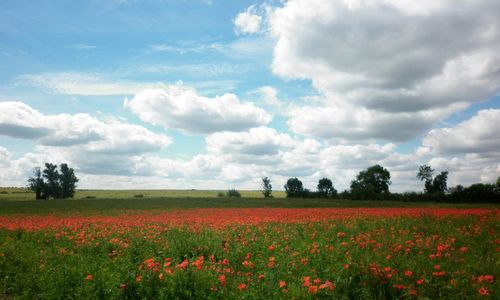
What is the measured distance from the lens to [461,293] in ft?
20.7

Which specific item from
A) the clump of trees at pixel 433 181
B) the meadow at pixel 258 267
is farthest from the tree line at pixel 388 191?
the meadow at pixel 258 267

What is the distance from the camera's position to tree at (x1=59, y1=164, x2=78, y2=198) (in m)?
110

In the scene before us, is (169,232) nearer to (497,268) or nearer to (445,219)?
(497,268)

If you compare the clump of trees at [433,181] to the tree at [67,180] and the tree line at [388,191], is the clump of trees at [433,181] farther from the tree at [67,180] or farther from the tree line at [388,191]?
the tree at [67,180]

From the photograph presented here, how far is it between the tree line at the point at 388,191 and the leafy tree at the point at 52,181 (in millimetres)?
64478

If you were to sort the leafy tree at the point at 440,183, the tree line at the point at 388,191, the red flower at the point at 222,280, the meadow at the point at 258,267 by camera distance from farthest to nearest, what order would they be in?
the leafy tree at the point at 440,183
the tree line at the point at 388,191
the red flower at the point at 222,280
the meadow at the point at 258,267

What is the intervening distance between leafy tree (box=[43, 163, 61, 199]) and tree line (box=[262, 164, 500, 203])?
212ft

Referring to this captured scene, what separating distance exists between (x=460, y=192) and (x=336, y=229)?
6493 cm

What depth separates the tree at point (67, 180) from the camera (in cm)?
11041

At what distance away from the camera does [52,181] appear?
109188 mm

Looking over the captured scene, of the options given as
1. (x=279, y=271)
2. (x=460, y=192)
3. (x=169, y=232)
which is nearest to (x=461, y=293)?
(x=279, y=271)

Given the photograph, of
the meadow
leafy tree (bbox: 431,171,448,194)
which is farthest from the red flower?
leafy tree (bbox: 431,171,448,194)

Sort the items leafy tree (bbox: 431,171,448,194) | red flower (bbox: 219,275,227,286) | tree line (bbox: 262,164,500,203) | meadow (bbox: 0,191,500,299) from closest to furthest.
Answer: meadow (bbox: 0,191,500,299), red flower (bbox: 219,275,227,286), tree line (bbox: 262,164,500,203), leafy tree (bbox: 431,171,448,194)

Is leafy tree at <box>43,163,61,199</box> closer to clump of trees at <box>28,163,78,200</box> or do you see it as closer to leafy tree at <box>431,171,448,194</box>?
clump of trees at <box>28,163,78,200</box>
